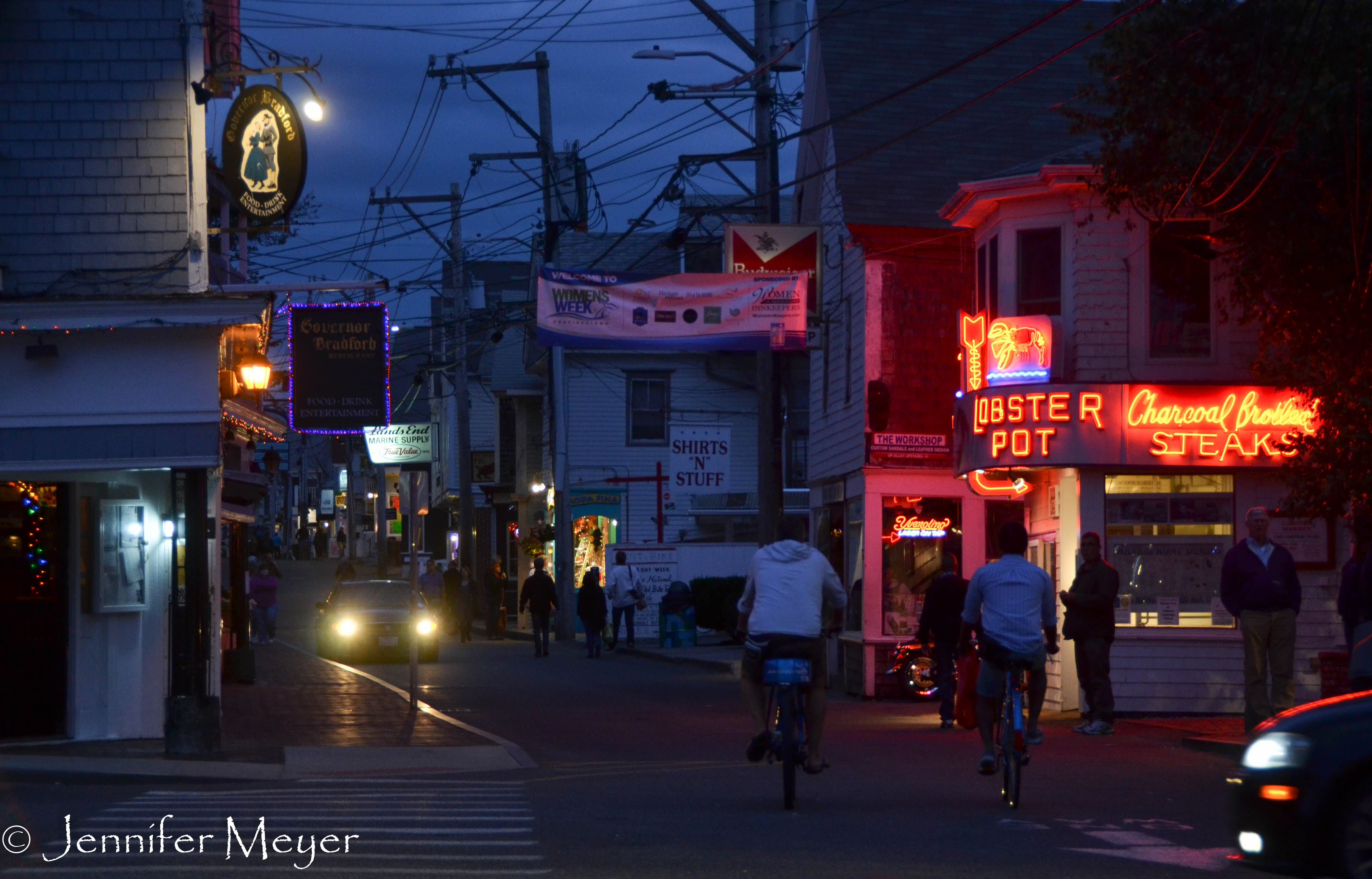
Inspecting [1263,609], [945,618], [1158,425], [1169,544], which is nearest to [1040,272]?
[1158,425]

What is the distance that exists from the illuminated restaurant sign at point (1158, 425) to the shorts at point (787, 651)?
25.1 ft

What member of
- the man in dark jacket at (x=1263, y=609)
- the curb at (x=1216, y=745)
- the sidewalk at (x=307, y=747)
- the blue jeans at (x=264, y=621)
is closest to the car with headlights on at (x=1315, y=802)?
the curb at (x=1216, y=745)

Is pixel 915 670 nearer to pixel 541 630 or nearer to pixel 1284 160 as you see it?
pixel 1284 160

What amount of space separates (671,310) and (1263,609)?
29.1ft

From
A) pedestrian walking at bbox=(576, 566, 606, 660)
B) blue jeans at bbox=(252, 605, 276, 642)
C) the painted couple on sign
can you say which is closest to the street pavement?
the painted couple on sign

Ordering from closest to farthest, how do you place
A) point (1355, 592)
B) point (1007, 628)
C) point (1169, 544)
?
point (1007, 628) → point (1355, 592) → point (1169, 544)

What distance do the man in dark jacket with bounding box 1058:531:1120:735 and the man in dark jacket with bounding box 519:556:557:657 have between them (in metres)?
18.0

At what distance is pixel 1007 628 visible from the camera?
11.4 metres

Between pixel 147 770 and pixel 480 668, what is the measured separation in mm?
15926

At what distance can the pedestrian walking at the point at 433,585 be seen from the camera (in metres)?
42.9

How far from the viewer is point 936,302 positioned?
22500 millimetres

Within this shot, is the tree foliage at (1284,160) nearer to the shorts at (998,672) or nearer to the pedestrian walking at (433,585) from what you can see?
the shorts at (998,672)

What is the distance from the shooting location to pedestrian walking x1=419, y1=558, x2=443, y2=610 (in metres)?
42.9

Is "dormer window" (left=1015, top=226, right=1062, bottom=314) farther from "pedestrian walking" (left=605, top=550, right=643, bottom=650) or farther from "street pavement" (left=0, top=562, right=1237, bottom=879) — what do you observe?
"pedestrian walking" (left=605, top=550, right=643, bottom=650)
